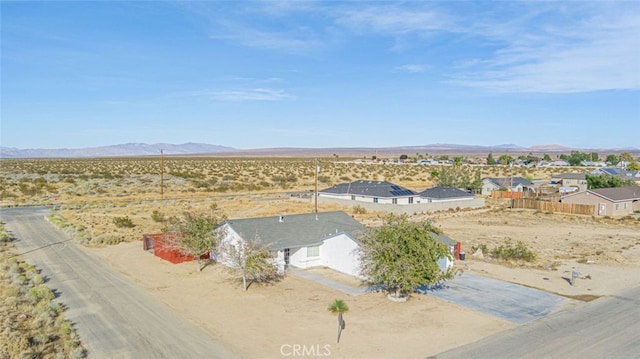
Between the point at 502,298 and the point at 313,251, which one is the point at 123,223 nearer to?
the point at 313,251

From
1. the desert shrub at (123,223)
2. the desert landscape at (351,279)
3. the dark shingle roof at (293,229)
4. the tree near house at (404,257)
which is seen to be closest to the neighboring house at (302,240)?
the dark shingle roof at (293,229)

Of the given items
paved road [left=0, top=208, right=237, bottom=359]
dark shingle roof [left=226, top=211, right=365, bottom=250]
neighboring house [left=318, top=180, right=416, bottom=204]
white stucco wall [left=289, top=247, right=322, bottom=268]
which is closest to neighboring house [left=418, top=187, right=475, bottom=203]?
neighboring house [left=318, top=180, right=416, bottom=204]

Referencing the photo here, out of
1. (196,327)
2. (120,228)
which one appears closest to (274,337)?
(196,327)

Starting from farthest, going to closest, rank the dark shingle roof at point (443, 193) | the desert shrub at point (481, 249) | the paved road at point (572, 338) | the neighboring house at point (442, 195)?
the dark shingle roof at point (443, 193) < the neighboring house at point (442, 195) < the desert shrub at point (481, 249) < the paved road at point (572, 338)

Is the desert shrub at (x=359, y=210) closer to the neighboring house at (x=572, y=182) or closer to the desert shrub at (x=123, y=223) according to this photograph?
the desert shrub at (x=123, y=223)

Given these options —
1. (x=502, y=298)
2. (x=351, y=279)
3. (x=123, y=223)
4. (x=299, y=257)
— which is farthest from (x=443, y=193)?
(x=123, y=223)
